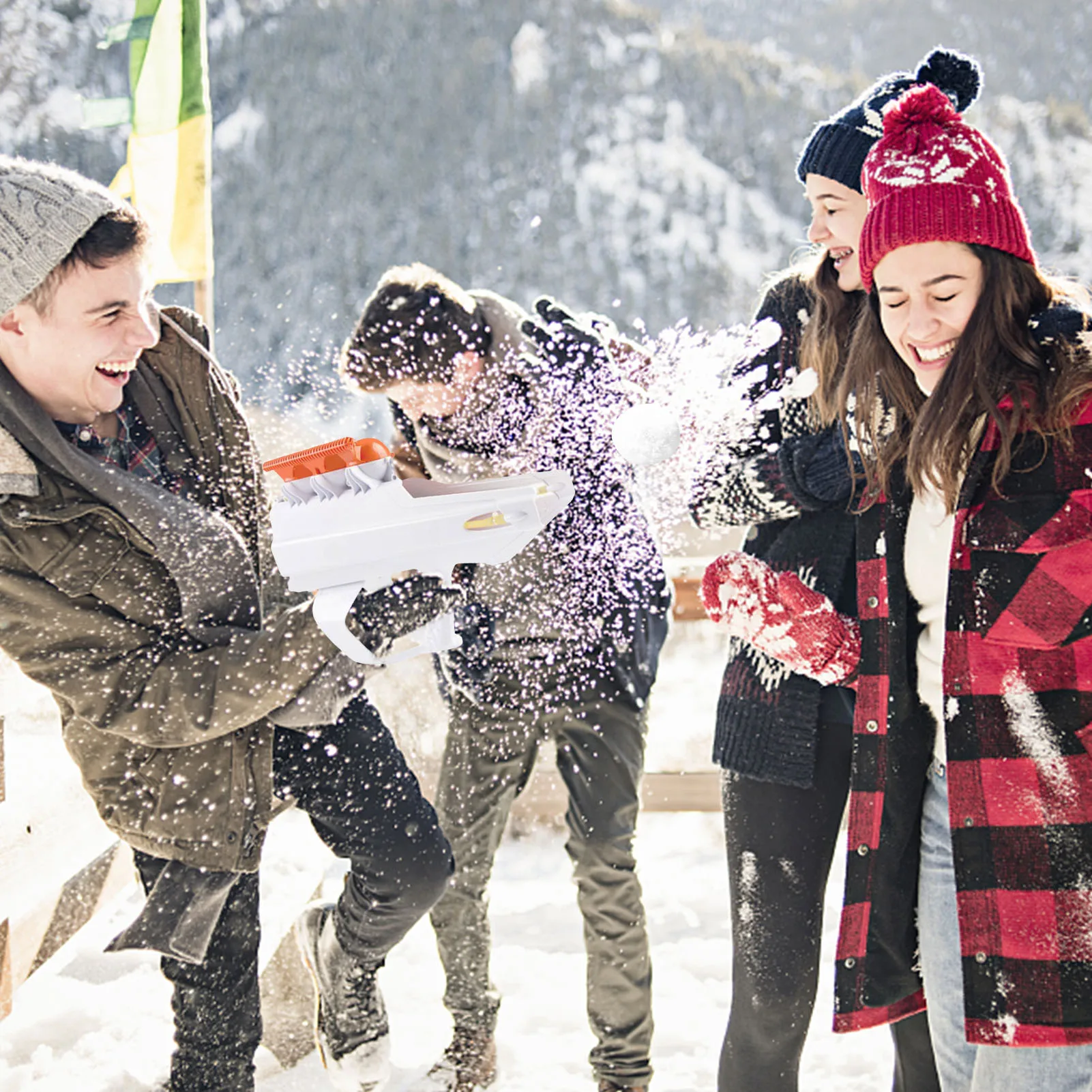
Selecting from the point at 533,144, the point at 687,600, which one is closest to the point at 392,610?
the point at 687,600

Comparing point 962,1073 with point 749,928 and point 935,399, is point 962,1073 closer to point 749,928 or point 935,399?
point 749,928

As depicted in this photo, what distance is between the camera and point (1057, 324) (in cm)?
109

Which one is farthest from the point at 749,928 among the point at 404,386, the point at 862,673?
the point at 404,386

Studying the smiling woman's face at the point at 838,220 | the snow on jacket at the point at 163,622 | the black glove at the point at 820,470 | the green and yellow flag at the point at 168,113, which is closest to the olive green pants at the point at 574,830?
the snow on jacket at the point at 163,622

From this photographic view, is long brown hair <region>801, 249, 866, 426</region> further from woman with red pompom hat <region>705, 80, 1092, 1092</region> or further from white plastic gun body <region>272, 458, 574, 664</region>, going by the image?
white plastic gun body <region>272, 458, 574, 664</region>

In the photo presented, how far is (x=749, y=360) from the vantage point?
1.50 metres

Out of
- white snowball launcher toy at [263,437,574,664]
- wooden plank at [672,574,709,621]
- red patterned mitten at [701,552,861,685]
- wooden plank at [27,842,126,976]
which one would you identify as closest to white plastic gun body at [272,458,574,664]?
white snowball launcher toy at [263,437,574,664]

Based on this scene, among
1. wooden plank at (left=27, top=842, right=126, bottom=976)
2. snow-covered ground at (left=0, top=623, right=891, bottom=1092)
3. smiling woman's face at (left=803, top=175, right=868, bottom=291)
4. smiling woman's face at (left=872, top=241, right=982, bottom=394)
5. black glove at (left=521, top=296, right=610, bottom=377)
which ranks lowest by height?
snow-covered ground at (left=0, top=623, right=891, bottom=1092)

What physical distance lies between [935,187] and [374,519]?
75cm

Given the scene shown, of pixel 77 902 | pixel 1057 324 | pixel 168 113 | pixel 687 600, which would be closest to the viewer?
pixel 1057 324

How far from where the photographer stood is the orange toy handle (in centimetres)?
122

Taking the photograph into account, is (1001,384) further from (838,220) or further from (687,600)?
(687,600)

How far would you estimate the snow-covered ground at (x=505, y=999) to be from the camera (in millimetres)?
1902

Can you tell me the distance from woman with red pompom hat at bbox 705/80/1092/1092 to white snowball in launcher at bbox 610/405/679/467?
24 cm
